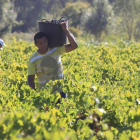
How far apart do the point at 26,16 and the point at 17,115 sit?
61.4 metres

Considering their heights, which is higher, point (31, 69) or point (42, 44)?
point (42, 44)

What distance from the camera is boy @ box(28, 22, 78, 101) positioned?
4.21 metres

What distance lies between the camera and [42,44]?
4145 millimetres

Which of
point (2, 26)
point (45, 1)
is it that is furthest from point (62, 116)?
point (45, 1)

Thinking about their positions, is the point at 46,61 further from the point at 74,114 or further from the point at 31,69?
the point at 74,114

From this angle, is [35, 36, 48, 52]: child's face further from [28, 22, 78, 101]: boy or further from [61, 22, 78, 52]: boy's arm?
[61, 22, 78, 52]: boy's arm

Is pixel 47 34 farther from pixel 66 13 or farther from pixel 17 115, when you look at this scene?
pixel 66 13

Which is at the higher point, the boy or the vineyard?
the boy

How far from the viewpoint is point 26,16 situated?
2450 inches

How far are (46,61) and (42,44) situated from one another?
0.26 m

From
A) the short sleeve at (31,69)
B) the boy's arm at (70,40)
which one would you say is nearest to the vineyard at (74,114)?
the short sleeve at (31,69)

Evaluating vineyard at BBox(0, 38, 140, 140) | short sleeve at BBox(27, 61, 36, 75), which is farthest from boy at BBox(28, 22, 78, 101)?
vineyard at BBox(0, 38, 140, 140)

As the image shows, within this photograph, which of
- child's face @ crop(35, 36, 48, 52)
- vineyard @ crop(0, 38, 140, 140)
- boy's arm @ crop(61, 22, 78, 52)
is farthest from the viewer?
boy's arm @ crop(61, 22, 78, 52)

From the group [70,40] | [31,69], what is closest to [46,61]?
[31,69]
